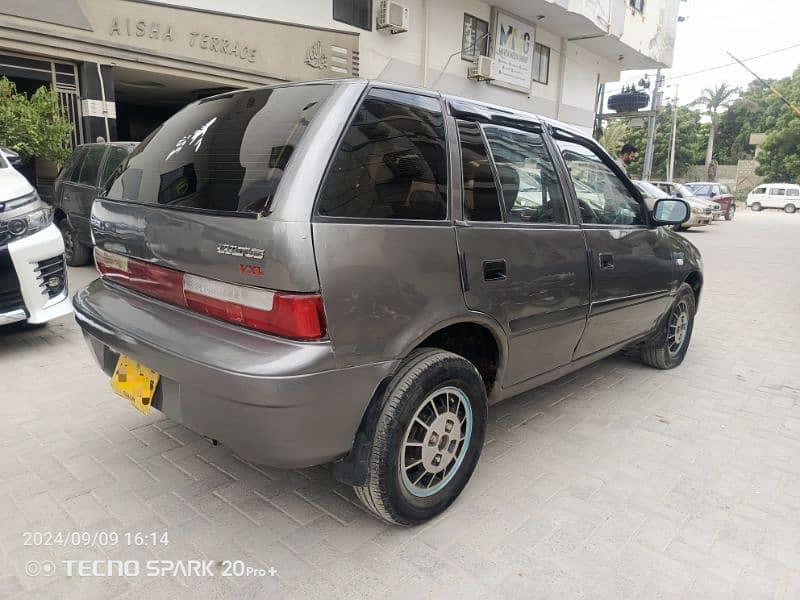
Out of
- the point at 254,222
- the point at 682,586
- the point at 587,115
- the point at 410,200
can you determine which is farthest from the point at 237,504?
the point at 587,115

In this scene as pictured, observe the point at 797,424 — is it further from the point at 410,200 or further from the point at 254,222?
the point at 254,222

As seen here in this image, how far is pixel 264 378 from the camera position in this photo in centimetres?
186

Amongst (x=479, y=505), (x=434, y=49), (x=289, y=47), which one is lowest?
(x=479, y=505)

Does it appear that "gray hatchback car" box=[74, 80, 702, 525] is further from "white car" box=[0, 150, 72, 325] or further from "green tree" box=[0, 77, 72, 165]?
"green tree" box=[0, 77, 72, 165]

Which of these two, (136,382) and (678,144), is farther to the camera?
(678,144)

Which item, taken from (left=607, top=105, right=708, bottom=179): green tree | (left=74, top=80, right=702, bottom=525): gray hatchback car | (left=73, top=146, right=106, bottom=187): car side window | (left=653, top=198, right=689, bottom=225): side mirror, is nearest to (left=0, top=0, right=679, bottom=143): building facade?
(left=73, top=146, right=106, bottom=187): car side window

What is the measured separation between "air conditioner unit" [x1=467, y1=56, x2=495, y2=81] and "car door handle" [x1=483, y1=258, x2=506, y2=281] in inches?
574

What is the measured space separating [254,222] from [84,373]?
2801mm

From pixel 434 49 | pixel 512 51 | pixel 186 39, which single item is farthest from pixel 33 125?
pixel 512 51

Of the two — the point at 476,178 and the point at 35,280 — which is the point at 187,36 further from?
the point at 476,178

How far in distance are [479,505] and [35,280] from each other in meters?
3.64

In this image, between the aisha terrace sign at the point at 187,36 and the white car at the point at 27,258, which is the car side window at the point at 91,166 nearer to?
the white car at the point at 27,258

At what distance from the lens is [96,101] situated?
9.63m

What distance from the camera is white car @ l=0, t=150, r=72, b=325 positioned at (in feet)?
12.9
